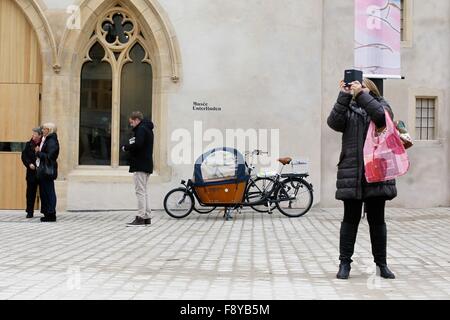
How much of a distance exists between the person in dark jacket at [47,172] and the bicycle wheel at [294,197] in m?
4.32

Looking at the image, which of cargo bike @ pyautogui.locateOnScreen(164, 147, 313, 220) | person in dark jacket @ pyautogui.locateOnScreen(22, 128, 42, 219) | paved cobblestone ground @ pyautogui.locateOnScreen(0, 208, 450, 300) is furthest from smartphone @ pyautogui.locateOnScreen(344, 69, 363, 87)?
person in dark jacket @ pyautogui.locateOnScreen(22, 128, 42, 219)

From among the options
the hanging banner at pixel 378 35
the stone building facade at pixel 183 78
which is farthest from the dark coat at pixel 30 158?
the hanging banner at pixel 378 35

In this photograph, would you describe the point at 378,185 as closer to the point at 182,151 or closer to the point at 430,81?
the point at 182,151

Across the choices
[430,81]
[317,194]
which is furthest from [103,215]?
[430,81]

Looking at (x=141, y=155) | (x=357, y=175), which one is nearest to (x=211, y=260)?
(x=357, y=175)

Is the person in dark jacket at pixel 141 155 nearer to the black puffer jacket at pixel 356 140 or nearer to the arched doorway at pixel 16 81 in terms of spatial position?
the arched doorway at pixel 16 81

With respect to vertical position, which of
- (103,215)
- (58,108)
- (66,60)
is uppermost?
(66,60)

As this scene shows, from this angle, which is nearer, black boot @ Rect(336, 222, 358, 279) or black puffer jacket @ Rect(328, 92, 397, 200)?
black puffer jacket @ Rect(328, 92, 397, 200)

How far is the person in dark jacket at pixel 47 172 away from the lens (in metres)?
12.4

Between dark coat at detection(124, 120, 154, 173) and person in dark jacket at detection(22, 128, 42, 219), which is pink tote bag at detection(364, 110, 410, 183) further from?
person in dark jacket at detection(22, 128, 42, 219)

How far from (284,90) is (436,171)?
158 inches

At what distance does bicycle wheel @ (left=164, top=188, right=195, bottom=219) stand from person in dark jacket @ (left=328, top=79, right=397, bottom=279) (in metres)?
6.84

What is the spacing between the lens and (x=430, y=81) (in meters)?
15.5

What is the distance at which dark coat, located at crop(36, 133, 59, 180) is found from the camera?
12477 millimetres
